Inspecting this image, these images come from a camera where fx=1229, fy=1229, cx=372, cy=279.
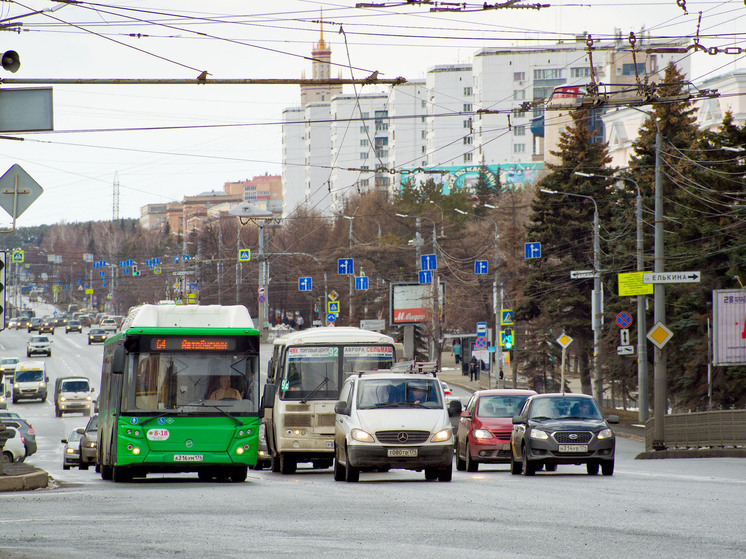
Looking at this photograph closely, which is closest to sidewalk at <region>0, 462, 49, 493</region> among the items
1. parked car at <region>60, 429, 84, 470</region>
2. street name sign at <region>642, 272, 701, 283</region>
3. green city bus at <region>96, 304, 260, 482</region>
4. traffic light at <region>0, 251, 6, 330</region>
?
green city bus at <region>96, 304, 260, 482</region>

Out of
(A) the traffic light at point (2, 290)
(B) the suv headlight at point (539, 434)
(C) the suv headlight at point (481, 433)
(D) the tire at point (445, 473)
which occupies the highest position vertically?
(A) the traffic light at point (2, 290)

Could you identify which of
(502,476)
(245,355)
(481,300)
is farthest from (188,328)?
(481,300)

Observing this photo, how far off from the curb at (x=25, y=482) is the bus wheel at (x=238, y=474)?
3.12 meters

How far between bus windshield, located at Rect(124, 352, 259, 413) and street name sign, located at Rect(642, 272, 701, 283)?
50.5 ft

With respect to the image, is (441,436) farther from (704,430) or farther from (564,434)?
(704,430)

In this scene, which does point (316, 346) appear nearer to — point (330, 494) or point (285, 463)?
point (285, 463)

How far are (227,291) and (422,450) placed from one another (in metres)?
93.4

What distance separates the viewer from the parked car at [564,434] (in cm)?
2050

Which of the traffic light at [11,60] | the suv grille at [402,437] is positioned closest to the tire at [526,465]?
the suv grille at [402,437]

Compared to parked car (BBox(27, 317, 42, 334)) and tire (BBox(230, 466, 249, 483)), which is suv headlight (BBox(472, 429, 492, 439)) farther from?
parked car (BBox(27, 317, 42, 334))

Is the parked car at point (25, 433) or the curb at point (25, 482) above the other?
the curb at point (25, 482)

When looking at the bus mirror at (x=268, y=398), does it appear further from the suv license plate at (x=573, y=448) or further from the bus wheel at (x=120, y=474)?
the suv license plate at (x=573, y=448)

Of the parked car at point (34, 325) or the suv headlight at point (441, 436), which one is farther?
the parked car at point (34, 325)

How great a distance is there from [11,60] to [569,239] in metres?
46.2
